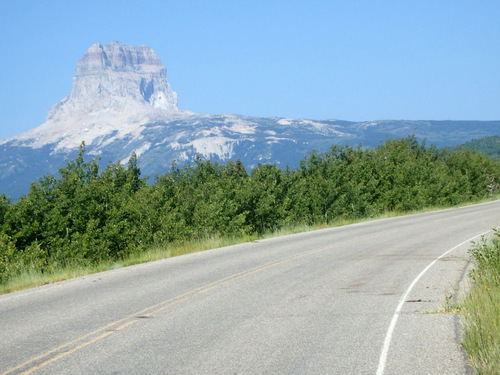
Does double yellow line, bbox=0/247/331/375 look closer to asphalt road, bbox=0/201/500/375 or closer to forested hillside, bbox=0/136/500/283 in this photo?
asphalt road, bbox=0/201/500/375

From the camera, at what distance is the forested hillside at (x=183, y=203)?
17.4 m

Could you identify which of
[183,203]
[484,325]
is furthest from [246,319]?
[183,203]

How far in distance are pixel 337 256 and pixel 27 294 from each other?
8224 mm

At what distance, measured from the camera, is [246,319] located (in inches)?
337

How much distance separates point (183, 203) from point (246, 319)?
1639 cm

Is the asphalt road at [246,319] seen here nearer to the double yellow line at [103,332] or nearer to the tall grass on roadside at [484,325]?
the double yellow line at [103,332]

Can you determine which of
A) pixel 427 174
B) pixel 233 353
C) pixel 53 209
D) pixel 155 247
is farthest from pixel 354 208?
pixel 233 353

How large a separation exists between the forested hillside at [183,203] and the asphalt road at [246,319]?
378 cm

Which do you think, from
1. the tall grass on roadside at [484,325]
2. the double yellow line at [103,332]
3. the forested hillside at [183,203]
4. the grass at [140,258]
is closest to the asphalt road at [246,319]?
the double yellow line at [103,332]

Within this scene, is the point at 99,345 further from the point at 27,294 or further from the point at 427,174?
the point at 427,174

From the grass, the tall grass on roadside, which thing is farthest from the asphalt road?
the grass

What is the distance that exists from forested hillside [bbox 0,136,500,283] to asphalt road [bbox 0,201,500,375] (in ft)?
12.4

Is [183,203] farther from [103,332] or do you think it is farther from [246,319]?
[103,332]

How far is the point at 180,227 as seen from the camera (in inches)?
828
